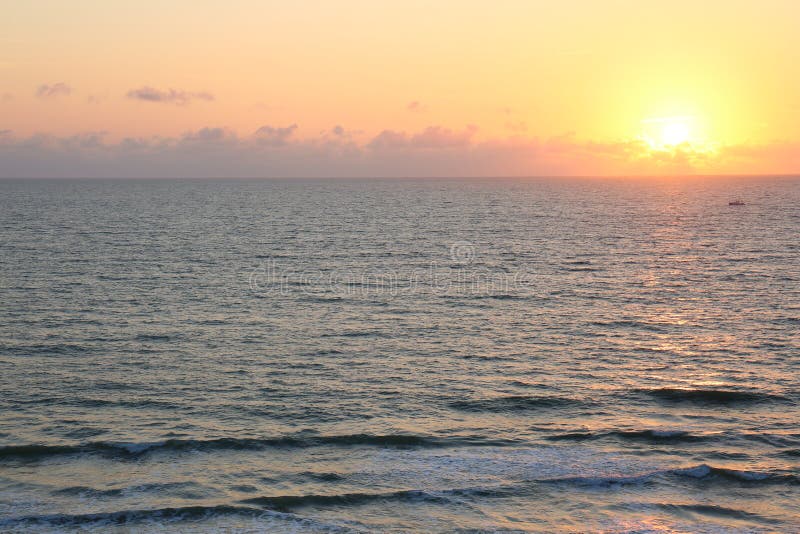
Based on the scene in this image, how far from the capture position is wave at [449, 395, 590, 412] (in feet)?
121

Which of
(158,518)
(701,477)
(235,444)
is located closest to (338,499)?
(158,518)

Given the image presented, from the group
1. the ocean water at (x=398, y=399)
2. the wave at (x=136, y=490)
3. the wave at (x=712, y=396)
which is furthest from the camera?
the wave at (x=712, y=396)

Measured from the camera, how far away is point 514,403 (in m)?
37.6

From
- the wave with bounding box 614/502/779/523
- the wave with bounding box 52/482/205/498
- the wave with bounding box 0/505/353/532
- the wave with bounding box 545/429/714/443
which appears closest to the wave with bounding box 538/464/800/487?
the wave with bounding box 614/502/779/523

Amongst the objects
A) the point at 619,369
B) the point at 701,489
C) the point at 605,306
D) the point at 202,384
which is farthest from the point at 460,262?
the point at 701,489

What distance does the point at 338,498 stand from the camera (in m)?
27.5

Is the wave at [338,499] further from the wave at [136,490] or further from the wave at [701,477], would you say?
the wave at [701,477]

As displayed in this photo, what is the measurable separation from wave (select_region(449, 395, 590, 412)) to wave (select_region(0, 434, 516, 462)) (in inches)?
154

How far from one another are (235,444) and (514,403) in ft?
46.8

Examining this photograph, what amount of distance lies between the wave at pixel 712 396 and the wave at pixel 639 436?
16.6 feet

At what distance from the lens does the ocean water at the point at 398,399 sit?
26953 millimetres

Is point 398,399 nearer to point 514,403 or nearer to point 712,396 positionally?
point 514,403

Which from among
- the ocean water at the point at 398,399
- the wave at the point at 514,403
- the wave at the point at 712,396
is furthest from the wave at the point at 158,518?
the wave at the point at 712,396

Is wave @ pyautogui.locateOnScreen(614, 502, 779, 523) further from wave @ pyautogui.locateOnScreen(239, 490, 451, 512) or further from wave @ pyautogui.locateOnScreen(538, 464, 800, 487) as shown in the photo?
wave @ pyautogui.locateOnScreen(239, 490, 451, 512)
